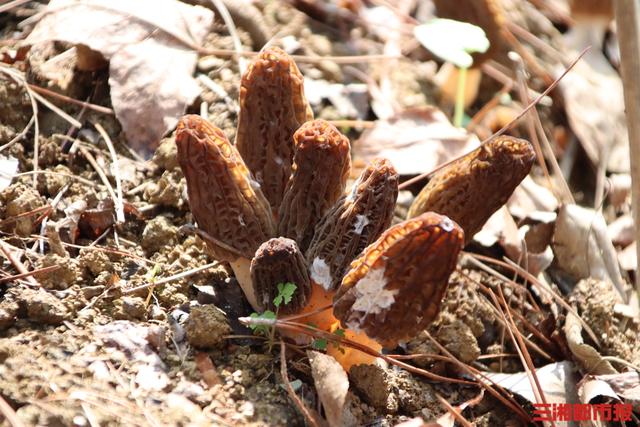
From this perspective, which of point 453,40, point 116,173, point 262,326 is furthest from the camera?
point 453,40

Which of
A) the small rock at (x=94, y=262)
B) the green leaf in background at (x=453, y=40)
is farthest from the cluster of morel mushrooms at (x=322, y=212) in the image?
the green leaf in background at (x=453, y=40)

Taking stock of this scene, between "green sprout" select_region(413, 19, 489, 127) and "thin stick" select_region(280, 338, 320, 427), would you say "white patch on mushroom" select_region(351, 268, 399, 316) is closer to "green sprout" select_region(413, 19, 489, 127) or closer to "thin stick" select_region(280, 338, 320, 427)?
"thin stick" select_region(280, 338, 320, 427)

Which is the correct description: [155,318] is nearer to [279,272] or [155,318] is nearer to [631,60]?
[279,272]

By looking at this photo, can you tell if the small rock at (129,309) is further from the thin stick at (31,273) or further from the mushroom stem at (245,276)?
the mushroom stem at (245,276)

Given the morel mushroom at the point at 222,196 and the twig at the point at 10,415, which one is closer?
the twig at the point at 10,415

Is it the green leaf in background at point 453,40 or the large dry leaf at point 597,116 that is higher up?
the green leaf in background at point 453,40

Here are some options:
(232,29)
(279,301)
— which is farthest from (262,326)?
(232,29)

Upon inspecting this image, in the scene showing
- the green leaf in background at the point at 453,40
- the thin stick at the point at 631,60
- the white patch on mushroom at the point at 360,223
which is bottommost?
the white patch on mushroom at the point at 360,223

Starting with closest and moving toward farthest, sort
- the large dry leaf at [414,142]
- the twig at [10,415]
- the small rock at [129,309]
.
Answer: the twig at [10,415], the small rock at [129,309], the large dry leaf at [414,142]
